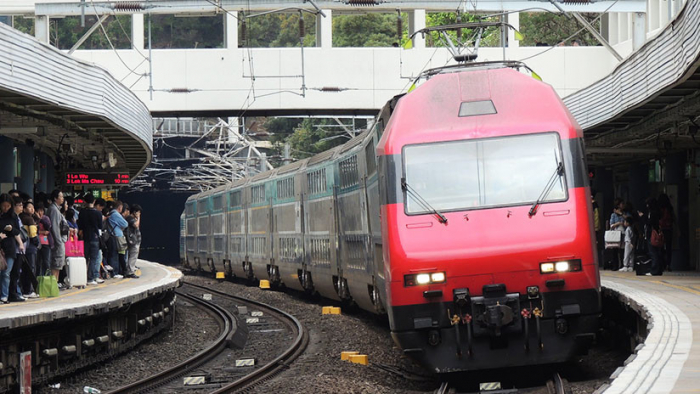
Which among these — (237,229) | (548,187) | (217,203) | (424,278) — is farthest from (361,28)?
(424,278)

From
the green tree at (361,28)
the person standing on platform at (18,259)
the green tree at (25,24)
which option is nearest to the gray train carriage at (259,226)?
the person standing on platform at (18,259)

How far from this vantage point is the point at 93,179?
98.6 feet

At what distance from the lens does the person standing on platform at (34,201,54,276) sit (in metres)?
18.3

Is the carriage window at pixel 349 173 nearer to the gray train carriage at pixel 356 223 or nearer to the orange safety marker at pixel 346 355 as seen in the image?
the gray train carriage at pixel 356 223

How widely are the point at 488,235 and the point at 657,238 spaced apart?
10.3 meters

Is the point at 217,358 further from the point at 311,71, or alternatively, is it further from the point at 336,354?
the point at 311,71

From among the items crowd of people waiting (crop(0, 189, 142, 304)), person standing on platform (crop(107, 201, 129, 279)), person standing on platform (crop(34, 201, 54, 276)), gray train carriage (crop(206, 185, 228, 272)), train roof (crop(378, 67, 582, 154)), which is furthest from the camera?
gray train carriage (crop(206, 185, 228, 272))

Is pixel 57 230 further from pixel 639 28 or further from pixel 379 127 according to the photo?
pixel 639 28

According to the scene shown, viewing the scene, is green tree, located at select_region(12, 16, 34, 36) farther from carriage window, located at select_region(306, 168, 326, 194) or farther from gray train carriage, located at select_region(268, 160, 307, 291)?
carriage window, located at select_region(306, 168, 326, 194)

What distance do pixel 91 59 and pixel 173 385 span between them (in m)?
25.0

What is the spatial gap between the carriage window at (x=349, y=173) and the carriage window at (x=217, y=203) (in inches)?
821

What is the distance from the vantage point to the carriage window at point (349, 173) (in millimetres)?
18766

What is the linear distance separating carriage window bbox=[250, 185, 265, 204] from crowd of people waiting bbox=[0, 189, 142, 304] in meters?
7.45

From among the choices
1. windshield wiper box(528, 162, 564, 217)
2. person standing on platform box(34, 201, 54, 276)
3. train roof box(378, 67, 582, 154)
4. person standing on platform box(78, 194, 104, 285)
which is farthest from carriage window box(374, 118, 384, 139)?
person standing on platform box(78, 194, 104, 285)
